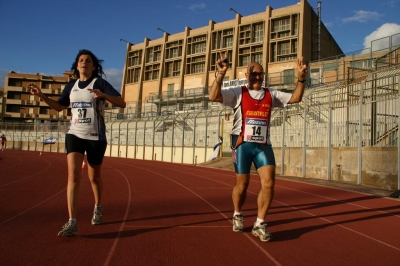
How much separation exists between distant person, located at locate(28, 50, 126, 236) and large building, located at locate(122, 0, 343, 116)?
36.2 meters

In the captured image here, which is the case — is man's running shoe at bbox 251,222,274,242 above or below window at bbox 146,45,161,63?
below

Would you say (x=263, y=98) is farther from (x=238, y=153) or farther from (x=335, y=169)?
(x=335, y=169)

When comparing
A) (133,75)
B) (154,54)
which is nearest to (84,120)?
(154,54)

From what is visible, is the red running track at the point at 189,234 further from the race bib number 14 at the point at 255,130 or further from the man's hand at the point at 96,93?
the man's hand at the point at 96,93

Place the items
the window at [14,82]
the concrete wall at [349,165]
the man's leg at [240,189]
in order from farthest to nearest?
the window at [14,82]
the concrete wall at [349,165]
the man's leg at [240,189]

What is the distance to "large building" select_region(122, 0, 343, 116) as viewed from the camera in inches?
1877

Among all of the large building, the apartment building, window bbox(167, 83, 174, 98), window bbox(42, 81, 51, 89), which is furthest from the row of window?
window bbox(42, 81, 51, 89)

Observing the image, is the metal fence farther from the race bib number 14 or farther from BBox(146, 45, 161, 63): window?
BBox(146, 45, 161, 63): window

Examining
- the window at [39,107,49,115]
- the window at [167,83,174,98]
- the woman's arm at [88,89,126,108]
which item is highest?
the window at [167,83,174,98]

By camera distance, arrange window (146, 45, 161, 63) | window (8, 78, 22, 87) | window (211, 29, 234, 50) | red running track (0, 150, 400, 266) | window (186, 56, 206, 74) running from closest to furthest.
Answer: red running track (0, 150, 400, 266), window (211, 29, 234, 50), window (186, 56, 206, 74), window (146, 45, 161, 63), window (8, 78, 22, 87)

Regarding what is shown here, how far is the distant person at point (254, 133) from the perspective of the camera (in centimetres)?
439

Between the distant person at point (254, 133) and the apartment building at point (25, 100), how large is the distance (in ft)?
253

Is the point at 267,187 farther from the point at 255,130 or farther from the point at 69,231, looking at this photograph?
the point at 69,231

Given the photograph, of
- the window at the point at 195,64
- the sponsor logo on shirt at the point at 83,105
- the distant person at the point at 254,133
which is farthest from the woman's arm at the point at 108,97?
the window at the point at 195,64
